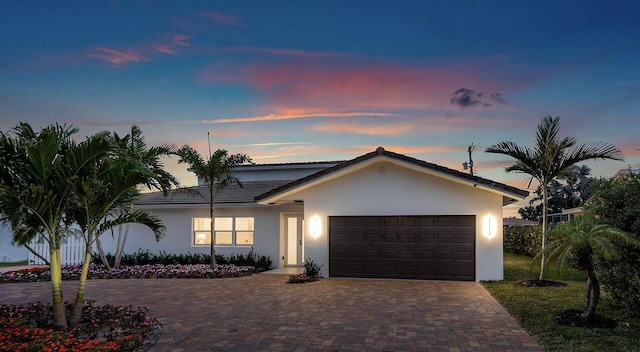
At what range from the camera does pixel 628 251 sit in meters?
7.70

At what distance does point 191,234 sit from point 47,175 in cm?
1115

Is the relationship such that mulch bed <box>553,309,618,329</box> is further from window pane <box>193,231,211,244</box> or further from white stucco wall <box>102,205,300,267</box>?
window pane <box>193,231,211,244</box>

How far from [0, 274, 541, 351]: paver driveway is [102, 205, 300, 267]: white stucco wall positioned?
338 cm

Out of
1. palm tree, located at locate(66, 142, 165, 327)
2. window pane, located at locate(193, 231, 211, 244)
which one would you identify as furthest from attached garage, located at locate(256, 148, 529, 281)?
palm tree, located at locate(66, 142, 165, 327)

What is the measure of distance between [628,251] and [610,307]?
1.99 m

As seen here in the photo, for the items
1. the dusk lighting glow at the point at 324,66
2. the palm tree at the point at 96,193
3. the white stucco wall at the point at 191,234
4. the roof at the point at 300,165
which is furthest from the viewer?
the roof at the point at 300,165

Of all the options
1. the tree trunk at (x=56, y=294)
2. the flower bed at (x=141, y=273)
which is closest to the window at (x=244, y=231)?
the flower bed at (x=141, y=273)

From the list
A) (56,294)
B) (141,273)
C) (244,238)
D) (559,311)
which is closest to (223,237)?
(244,238)

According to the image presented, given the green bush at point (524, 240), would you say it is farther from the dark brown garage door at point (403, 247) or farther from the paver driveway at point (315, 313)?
the paver driveway at point (315, 313)

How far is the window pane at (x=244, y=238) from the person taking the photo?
1767 cm

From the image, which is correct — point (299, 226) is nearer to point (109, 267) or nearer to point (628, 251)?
point (109, 267)

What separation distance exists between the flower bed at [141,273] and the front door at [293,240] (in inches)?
80.4

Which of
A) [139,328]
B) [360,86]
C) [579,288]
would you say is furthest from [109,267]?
[579,288]

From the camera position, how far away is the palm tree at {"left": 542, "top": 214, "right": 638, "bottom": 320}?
6.91 metres
